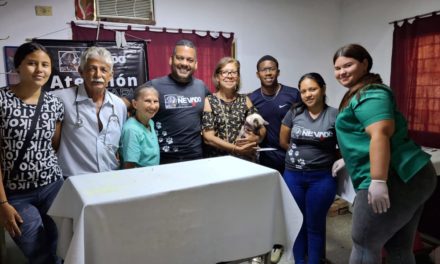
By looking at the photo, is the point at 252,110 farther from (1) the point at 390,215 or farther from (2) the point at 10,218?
(2) the point at 10,218

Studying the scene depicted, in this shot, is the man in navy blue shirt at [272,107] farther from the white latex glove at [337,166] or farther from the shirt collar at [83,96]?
the shirt collar at [83,96]

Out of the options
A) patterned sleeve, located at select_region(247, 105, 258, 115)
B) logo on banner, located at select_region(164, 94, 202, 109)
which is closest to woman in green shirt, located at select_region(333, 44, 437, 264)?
patterned sleeve, located at select_region(247, 105, 258, 115)

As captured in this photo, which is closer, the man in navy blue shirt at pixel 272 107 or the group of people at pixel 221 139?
the group of people at pixel 221 139

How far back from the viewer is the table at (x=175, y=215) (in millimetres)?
1156

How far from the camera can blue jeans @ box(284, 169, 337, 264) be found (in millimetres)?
2039

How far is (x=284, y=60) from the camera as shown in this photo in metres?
4.48

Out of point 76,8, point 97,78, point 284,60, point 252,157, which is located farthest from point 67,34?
point 284,60

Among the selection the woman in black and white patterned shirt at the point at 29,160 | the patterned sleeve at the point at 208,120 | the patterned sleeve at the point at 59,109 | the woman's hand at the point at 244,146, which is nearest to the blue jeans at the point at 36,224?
the woman in black and white patterned shirt at the point at 29,160

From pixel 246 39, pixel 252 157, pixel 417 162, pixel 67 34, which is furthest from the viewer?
pixel 246 39

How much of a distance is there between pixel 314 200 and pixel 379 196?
0.75 meters

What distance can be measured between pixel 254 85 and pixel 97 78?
112 inches

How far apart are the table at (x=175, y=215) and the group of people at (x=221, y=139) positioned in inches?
11.4

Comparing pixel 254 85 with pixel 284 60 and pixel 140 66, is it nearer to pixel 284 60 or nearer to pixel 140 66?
pixel 284 60

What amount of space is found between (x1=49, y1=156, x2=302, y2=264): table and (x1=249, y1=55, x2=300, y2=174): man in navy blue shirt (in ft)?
3.08
